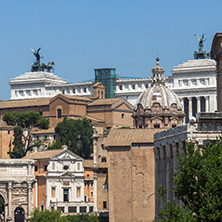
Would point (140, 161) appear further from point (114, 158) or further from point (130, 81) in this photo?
point (130, 81)

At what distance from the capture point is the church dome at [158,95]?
3568 inches

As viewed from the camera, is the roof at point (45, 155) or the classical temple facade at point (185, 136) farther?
the roof at point (45, 155)

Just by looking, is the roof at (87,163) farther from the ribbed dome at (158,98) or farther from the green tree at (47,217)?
the ribbed dome at (158,98)

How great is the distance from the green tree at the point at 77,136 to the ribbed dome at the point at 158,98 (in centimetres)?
4595

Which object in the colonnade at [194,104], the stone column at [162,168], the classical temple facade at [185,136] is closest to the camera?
the classical temple facade at [185,136]

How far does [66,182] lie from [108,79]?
3151 inches

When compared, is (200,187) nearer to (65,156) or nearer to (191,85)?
(65,156)

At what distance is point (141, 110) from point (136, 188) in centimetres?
2114

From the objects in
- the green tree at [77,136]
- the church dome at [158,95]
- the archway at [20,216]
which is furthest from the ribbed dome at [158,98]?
A: the green tree at [77,136]

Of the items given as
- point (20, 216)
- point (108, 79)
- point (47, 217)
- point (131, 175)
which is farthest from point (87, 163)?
point (108, 79)

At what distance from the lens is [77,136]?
14338 cm

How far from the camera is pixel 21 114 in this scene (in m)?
164

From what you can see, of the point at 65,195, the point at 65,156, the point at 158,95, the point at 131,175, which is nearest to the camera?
the point at 131,175

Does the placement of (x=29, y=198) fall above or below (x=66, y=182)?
below
